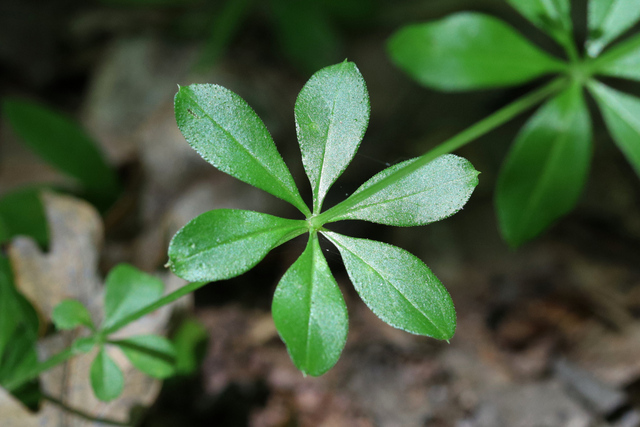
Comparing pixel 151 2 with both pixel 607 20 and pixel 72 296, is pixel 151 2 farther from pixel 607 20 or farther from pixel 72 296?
pixel 607 20

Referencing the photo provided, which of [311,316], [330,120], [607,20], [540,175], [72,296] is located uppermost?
[607,20]

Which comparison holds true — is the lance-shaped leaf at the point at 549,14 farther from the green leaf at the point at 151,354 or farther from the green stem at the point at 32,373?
the green stem at the point at 32,373

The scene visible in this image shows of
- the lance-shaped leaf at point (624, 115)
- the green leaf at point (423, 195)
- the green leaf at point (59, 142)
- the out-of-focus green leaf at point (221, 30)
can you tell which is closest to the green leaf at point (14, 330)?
the green leaf at point (59, 142)

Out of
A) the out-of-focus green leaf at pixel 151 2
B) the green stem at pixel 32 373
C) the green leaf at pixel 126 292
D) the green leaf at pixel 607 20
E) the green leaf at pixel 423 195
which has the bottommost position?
the green stem at pixel 32 373

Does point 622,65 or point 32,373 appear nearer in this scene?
point 32,373

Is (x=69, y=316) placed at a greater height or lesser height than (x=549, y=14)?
lesser

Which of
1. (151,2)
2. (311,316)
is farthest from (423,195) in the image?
(151,2)
